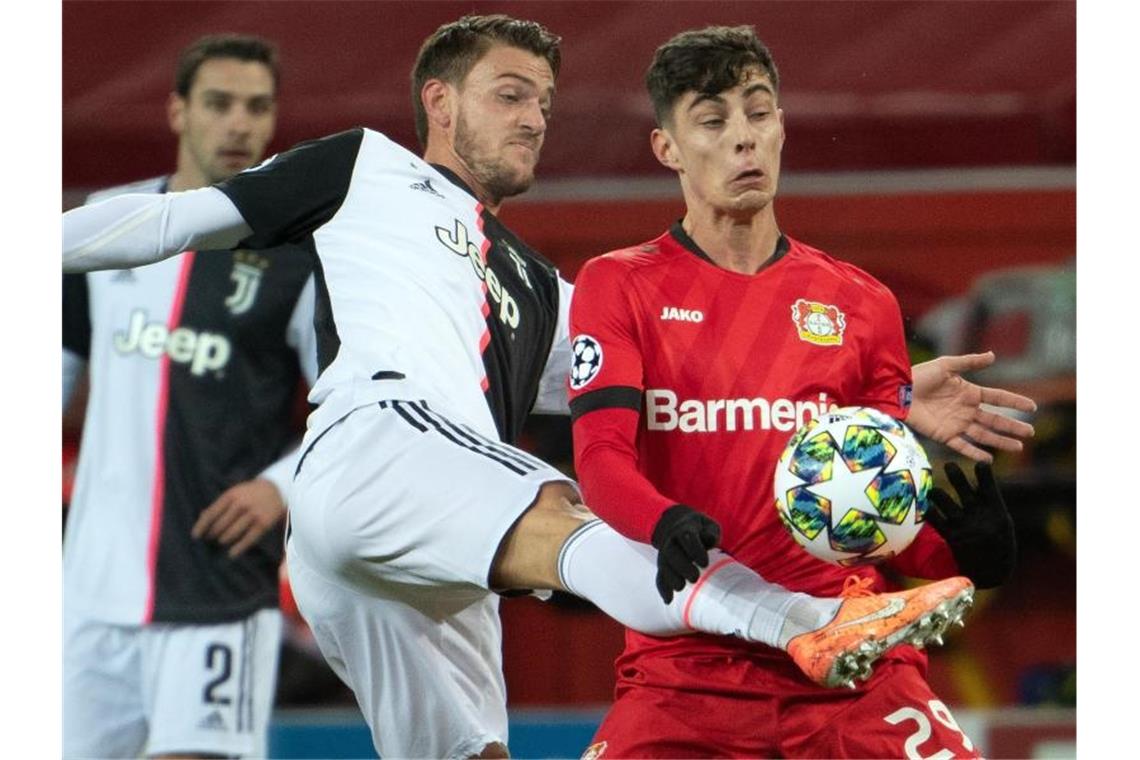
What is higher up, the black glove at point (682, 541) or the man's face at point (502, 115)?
the man's face at point (502, 115)

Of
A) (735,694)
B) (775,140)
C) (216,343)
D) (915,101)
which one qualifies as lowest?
(735,694)

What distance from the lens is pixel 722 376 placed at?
2.94m

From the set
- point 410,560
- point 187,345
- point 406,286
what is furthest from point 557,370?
point 187,345

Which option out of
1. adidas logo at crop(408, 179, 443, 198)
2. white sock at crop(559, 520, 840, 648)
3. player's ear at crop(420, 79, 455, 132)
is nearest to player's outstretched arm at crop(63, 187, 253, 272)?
adidas logo at crop(408, 179, 443, 198)

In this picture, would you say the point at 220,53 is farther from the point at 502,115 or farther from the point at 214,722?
the point at 214,722

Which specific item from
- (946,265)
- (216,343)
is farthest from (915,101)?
(216,343)

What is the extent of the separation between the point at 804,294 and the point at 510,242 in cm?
77

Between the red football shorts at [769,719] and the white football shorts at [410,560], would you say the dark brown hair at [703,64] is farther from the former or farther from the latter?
the red football shorts at [769,719]

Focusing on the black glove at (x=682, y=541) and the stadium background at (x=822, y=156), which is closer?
the black glove at (x=682, y=541)

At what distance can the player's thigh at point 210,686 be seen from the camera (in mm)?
3992

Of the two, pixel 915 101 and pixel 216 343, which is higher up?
pixel 915 101

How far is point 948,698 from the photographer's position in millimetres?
4848

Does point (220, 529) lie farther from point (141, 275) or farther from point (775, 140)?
point (775, 140)

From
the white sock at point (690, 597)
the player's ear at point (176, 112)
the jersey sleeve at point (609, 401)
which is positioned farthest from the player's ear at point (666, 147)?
the player's ear at point (176, 112)
